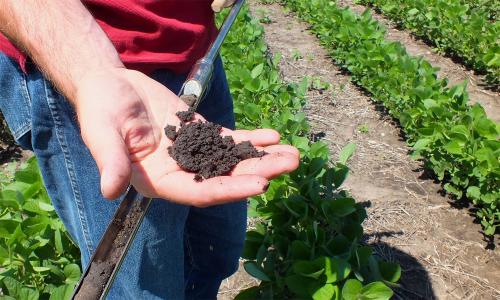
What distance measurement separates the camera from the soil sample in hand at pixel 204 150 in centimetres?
137

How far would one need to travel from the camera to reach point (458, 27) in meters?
5.58

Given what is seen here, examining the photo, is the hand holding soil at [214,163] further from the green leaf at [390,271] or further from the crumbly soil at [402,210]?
the crumbly soil at [402,210]

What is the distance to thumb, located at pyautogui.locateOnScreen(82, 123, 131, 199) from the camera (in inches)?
42.7

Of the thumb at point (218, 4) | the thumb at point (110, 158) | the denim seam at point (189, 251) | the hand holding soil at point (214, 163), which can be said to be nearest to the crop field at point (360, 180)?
the denim seam at point (189, 251)

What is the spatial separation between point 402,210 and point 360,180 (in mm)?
418

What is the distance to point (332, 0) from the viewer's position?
305 inches

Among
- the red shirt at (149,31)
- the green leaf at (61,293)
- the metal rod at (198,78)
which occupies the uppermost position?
the red shirt at (149,31)

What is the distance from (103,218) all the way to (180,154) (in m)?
0.29

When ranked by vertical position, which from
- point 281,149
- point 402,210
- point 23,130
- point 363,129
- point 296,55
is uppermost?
point 281,149

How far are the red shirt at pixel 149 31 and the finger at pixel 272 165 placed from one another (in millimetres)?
398

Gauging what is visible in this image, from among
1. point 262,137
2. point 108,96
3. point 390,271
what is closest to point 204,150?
point 262,137

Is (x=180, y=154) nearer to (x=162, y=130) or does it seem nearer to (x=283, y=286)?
(x=162, y=130)

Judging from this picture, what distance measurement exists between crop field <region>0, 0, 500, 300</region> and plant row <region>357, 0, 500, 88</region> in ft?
0.07

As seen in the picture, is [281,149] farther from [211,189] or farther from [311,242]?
[311,242]
